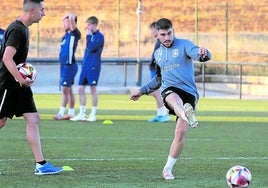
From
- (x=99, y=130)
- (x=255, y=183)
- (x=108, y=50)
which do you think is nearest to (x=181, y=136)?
(x=255, y=183)

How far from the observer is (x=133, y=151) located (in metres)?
12.6

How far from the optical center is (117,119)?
19.1 meters

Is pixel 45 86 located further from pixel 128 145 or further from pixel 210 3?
pixel 128 145

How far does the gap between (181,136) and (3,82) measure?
2109 mm

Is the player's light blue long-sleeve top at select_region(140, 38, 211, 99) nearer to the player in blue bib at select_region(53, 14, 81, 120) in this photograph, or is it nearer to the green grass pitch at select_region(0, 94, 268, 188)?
the green grass pitch at select_region(0, 94, 268, 188)

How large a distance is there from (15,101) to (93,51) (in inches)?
329

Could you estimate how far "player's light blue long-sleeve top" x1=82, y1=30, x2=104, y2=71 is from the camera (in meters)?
18.1

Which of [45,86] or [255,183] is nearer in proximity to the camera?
[255,183]

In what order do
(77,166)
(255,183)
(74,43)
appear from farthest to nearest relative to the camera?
(74,43) < (77,166) < (255,183)

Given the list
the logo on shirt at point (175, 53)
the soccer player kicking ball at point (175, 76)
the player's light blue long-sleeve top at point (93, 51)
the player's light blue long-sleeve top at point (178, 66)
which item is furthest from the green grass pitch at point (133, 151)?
the logo on shirt at point (175, 53)

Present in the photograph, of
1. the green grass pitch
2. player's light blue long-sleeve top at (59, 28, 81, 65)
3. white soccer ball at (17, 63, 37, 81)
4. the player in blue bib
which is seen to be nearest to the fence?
the green grass pitch

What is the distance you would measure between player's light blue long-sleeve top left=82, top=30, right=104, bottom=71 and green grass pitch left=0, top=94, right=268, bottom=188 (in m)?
1.27

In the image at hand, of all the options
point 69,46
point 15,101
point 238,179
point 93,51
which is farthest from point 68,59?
point 238,179

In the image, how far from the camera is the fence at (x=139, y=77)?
34.4 metres
